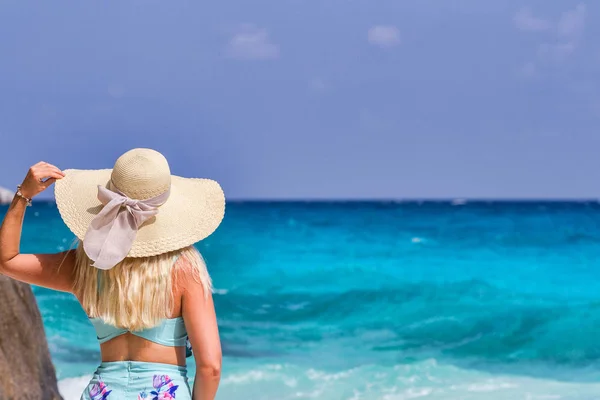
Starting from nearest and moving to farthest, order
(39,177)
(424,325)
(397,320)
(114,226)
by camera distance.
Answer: (114,226), (39,177), (424,325), (397,320)

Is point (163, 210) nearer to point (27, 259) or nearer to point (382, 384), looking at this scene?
point (27, 259)

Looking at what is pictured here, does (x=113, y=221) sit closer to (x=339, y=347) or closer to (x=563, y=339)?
(x=339, y=347)

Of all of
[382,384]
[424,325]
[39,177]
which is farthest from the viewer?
[424,325]

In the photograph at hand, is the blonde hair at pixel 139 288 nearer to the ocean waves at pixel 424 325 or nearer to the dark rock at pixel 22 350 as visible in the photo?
the dark rock at pixel 22 350

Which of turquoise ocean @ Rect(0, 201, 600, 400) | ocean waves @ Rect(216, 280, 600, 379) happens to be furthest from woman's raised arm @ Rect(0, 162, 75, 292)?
ocean waves @ Rect(216, 280, 600, 379)

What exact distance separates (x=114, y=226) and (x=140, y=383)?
482mm

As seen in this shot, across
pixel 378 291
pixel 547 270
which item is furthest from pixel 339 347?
pixel 547 270

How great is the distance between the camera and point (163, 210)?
99.7 inches

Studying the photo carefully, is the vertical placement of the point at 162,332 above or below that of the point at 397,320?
below

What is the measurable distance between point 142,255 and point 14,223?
1.47 feet

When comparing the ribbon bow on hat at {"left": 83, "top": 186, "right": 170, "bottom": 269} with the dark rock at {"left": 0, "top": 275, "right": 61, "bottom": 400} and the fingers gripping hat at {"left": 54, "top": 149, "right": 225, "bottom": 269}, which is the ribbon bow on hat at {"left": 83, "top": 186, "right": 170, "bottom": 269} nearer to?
the fingers gripping hat at {"left": 54, "top": 149, "right": 225, "bottom": 269}

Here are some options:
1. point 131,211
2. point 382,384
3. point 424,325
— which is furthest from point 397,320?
point 131,211

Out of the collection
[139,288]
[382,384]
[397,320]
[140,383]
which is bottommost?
[140,383]

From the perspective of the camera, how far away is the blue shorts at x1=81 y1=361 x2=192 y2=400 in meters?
2.47
